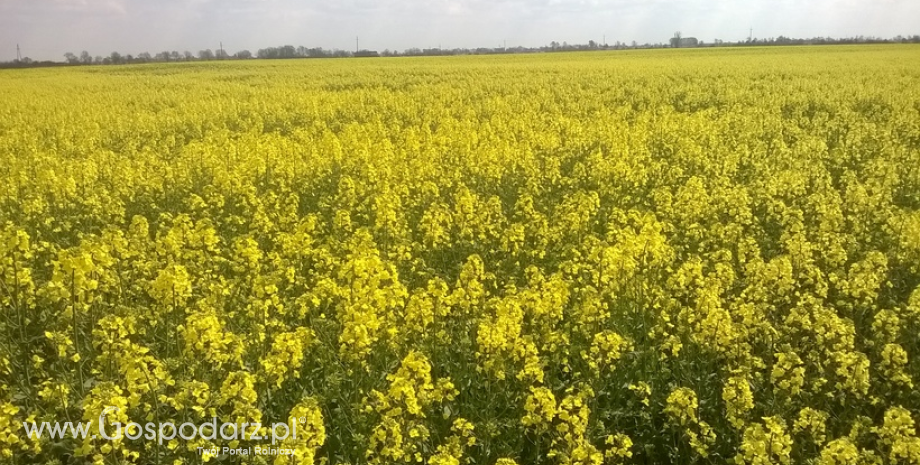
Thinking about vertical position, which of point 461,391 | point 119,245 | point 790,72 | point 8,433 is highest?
point 790,72

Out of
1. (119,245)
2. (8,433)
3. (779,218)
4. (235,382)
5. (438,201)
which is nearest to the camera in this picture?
(8,433)

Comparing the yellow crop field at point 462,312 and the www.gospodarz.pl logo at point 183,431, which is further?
the yellow crop field at point 462,312

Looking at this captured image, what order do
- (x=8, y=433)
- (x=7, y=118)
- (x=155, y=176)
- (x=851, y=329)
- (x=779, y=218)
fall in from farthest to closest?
(x=7, y=118)
(x=155, y=176)
(x=779, y=218)
(x=851, y=329)
(x=8, y=433)

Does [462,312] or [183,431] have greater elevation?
[462,312]

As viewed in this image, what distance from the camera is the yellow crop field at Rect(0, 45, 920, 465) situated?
3.67m

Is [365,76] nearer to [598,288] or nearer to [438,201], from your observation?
[438,201]

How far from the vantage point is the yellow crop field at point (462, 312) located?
367 cm

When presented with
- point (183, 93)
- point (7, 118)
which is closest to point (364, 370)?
point (7, 118)

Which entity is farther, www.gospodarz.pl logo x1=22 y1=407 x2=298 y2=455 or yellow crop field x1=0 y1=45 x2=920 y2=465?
yellow crop field x1=0 y1=45 x2=920 y2=465

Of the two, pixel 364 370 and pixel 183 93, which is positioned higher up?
pixel 183 93

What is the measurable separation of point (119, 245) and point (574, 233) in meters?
4.59

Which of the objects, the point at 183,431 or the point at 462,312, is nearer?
the point at 183,431

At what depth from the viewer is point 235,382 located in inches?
148

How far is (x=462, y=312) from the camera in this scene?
16.7ft
